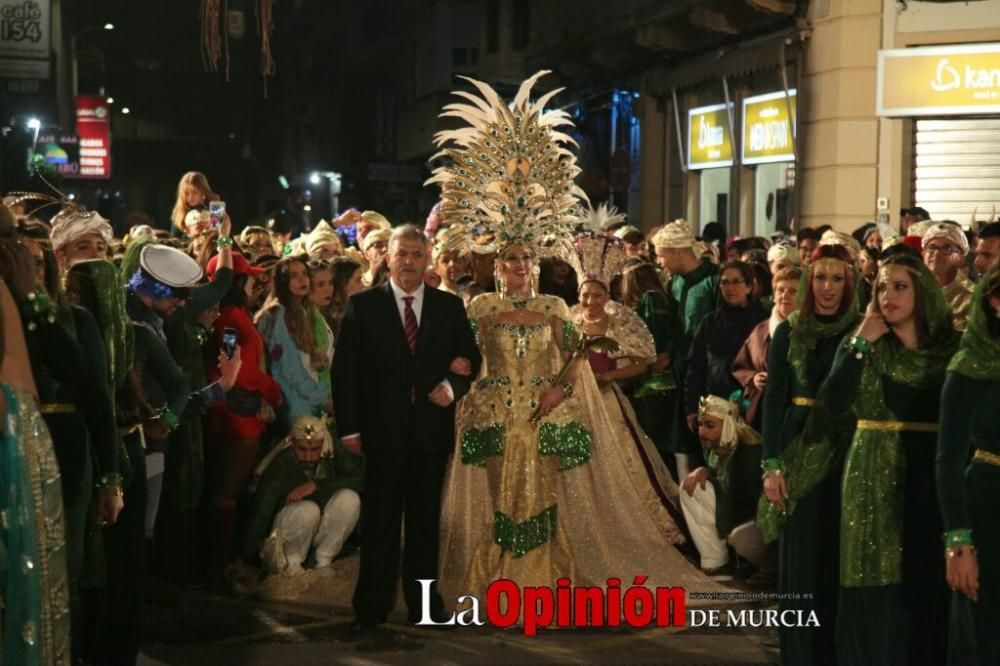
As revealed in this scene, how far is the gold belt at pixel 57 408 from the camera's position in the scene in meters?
6.30

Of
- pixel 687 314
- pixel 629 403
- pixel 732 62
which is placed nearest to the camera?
pixel 629 403

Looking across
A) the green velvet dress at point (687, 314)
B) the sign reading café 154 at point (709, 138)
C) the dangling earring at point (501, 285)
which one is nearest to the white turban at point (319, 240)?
the green velvet dress at point (687, 314)

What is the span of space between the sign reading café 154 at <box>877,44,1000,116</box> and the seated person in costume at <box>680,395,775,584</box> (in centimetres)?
901

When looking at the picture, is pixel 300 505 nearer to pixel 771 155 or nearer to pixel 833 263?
pixel 833 263

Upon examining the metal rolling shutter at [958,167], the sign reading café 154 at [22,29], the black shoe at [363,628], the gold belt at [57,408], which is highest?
the sign reading café 154 at [22,29]

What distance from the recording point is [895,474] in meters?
6.41

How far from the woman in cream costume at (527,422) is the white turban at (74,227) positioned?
216 cm

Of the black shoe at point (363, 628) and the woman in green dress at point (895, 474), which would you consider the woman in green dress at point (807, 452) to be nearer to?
the woman in green dress at point (895, 474)

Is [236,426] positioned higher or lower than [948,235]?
lower

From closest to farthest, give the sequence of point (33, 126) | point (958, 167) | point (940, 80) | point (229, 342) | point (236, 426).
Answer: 1. point (229, 342)
2. point (236, 426)
3. point (940, 80)
4. point (958, 167)
5. point (33, 126)

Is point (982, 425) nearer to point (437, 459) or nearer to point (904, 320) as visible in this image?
point (904, 320)

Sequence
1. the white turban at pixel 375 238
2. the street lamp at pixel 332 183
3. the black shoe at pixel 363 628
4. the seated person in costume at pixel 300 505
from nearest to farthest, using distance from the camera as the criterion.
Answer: the black shoe at pixel 363 628 → the seated person in costume at pixel 300 505 → the white turban at pixel 375 238 → the street lamp at pixel 332 183

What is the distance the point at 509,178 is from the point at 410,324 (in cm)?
135

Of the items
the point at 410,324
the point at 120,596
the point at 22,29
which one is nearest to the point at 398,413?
the point at 410,324
